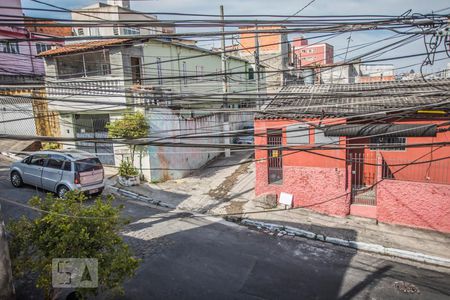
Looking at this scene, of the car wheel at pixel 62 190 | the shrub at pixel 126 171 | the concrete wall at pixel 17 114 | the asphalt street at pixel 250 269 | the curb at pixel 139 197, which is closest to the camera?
the asphalt street at pixel 250 269

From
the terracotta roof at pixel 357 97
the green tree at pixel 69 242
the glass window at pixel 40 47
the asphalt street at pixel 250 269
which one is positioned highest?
the glass window at pixel 40 47

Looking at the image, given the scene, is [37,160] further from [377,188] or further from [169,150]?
[377,188]

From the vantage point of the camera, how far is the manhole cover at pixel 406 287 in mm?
8099

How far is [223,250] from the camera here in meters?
9.99

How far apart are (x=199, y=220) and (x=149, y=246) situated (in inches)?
106

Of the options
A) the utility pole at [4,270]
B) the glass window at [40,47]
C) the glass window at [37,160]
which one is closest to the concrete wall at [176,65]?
the glass window at [37,160]

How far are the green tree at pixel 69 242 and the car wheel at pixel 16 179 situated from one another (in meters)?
9.02

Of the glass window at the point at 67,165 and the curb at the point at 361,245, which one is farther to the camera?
the glass window at the point at 67,165

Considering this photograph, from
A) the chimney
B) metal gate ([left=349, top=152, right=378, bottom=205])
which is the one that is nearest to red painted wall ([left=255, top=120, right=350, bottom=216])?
metal gate ([left=349, top=152, right=378, bottom=205])

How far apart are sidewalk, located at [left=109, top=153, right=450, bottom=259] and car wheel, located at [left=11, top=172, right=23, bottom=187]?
14.9 feet

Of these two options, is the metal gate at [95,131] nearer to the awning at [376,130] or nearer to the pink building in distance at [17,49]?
the pink building in distance at [17,49]

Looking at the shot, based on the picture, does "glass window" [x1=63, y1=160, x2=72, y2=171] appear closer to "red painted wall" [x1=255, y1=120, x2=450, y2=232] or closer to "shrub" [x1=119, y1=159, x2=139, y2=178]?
"shrub" [x1=119, y1=159, x2=139, y2=178]

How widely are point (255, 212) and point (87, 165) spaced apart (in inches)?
271

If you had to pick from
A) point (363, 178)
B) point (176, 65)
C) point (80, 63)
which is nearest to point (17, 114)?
point (80, 63)
